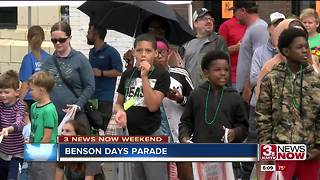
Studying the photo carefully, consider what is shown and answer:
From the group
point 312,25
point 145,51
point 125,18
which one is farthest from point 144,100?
point 312,25

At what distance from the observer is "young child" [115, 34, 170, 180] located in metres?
7.80

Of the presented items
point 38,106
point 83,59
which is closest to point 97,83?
point 83,59

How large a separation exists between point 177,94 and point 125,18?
5.69 feet

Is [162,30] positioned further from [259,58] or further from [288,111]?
[288,111]

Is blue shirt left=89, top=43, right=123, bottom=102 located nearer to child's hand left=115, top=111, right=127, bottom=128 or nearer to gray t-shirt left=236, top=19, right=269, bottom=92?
gray t-shirt left=236, top=19, right=269, bottom=92

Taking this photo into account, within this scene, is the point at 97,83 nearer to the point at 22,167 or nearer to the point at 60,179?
the point at 22,167

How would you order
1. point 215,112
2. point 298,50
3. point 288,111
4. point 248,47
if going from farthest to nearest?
point 248,47, point 215,112, point 298,50, point 288,111

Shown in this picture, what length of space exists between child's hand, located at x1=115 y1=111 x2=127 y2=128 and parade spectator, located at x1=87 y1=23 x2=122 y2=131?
276cm

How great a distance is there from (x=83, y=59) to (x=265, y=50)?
1927mm

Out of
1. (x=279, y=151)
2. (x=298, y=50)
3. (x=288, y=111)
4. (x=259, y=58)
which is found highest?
(x=259, y=58)

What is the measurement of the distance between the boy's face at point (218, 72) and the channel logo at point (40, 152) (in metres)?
1.97

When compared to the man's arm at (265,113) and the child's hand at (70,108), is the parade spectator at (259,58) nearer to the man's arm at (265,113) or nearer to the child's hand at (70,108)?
the child's hand at (70,108)

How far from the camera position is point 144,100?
787cm

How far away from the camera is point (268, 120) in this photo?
6816 mm
